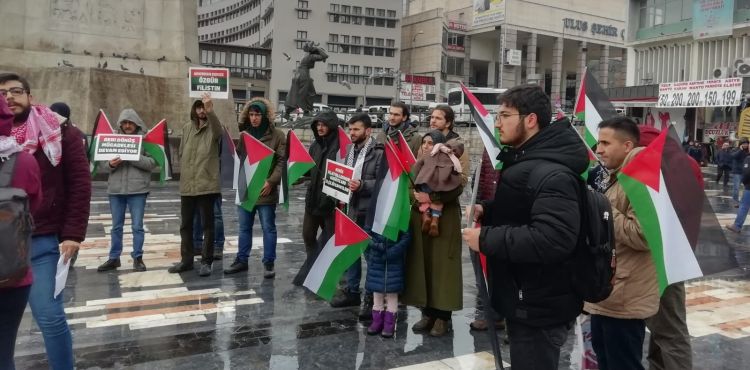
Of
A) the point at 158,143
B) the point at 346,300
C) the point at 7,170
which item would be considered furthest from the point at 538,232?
the point at 158,143

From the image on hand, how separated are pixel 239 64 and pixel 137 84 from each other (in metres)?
56.8

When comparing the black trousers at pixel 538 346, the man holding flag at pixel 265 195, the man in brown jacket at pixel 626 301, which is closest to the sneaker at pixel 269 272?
the man holding flag at pixel 265 195

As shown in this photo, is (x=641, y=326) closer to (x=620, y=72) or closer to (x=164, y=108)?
(x=164, y=108)

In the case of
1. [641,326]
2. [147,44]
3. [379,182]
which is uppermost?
[147,44]

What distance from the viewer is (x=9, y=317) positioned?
9.25ft

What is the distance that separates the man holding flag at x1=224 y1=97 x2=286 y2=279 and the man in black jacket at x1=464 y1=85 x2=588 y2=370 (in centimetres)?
457

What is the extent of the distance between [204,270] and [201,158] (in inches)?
51.3

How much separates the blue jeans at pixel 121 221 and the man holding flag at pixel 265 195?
3.67 ft

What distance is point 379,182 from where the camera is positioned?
5.62 metres

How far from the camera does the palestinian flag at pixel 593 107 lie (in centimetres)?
→ 533

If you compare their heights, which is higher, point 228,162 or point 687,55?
point 687,55

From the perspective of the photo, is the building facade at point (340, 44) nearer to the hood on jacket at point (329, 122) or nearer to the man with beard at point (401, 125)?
the hood on jacket at point (329, 122)

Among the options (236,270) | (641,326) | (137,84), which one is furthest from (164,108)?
(641,326)

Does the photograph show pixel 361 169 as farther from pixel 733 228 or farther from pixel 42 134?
pixel 733 228
